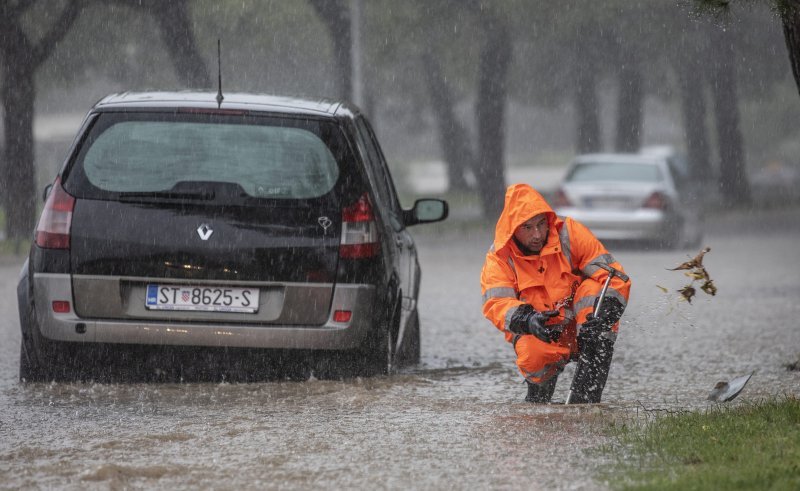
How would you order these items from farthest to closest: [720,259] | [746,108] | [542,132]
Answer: [542,132]
[746,108]
[720,259]

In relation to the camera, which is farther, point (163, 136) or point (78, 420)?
point (163, 136)

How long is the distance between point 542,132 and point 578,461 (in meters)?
93.6

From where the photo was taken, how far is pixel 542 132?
98.7 metres

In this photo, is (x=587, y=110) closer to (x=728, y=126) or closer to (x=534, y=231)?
(x=728, y=126)

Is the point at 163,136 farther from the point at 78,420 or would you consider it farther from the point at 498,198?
the point at 498,198

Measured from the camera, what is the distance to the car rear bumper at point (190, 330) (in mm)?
7820

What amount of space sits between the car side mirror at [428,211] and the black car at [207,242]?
107 centimetres

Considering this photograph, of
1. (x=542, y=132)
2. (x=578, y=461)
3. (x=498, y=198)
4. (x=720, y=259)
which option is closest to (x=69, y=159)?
(x=578, y=461)

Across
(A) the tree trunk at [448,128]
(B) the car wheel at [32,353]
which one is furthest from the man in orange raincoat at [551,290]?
(A) the tree trunk at [448,128]

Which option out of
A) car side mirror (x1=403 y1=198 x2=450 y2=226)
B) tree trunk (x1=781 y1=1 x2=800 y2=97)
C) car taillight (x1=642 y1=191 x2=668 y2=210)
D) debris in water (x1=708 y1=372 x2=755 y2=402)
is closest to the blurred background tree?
car taillight (x1=642 y1=191 x2=668 y2=210)

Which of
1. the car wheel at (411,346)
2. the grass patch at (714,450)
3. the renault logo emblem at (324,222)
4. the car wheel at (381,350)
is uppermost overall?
the renault logo emblem at (324,222)

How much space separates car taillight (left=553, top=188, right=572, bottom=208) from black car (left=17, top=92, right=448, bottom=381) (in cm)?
1460

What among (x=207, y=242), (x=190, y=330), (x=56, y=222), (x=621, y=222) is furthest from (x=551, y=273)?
(x=621, y=222)

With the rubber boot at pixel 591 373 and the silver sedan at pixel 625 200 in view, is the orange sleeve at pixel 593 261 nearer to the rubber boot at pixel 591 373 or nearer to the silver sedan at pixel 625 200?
the rubber boot at pixel 591 373
